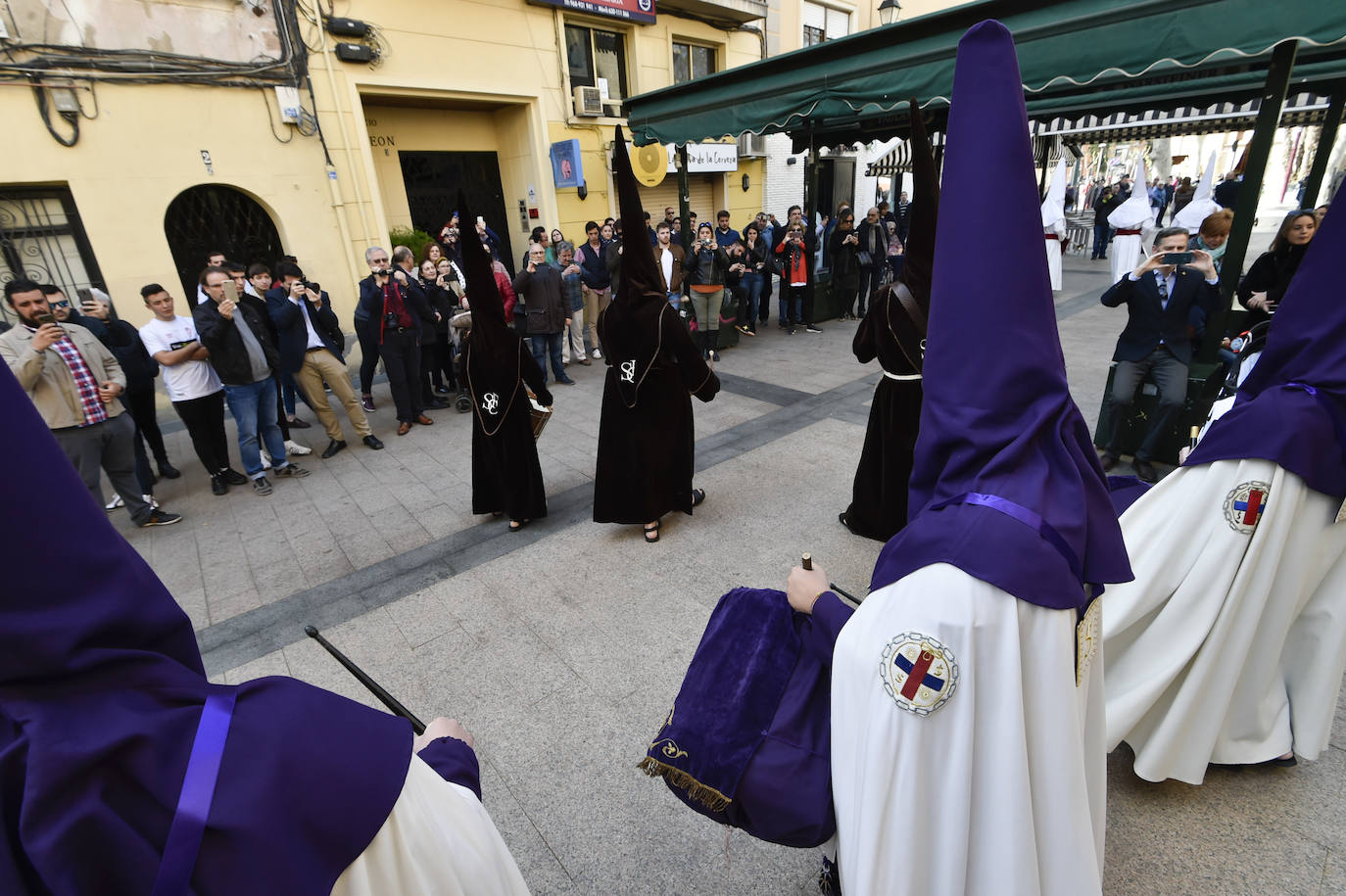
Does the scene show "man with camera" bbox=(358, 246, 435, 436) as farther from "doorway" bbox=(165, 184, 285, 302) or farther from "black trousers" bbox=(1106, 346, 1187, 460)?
"black trousers" bbox=(1106, 346, 1187, 460)

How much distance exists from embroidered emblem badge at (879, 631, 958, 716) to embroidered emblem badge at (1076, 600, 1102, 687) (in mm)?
419

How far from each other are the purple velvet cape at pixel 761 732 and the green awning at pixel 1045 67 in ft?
16.4

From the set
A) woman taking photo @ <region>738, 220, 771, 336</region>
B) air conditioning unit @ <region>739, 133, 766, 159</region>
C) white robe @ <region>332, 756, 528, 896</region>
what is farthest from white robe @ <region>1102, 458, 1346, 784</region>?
air conditioning unit @ <region>739, 133, 766, 159</region>

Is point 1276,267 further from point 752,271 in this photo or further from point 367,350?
point 367,350

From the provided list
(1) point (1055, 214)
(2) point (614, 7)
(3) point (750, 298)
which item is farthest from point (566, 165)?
(1) point (1055, 214)

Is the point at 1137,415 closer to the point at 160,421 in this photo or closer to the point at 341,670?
the point at 341,670

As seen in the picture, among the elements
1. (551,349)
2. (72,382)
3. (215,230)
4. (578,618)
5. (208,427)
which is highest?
(215,230)

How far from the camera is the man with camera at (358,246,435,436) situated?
7.08m

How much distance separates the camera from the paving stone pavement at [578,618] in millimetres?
2365

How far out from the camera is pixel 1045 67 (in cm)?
492

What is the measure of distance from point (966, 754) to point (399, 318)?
7.27 m

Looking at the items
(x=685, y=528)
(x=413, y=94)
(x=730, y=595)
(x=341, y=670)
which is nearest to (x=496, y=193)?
(x=413, y=94)

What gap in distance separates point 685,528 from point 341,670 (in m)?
2.42

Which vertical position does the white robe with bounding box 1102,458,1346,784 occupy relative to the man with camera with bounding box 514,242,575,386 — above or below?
below
